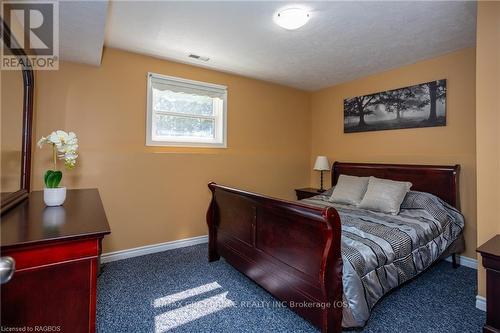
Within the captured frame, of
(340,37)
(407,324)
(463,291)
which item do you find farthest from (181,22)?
(463,291)

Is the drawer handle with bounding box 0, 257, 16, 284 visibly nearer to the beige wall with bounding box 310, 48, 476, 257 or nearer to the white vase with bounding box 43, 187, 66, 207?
the white vase with bounding box 43, 187, 66, 207

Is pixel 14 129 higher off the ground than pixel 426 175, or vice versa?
pixel 14 129

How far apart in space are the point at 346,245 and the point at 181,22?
2337 millimetres

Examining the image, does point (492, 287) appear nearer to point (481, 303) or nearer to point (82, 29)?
point (481, 303)

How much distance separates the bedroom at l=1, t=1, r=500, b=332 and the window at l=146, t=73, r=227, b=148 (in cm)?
4

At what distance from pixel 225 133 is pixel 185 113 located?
0.62 meters

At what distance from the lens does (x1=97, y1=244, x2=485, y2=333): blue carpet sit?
1.79 m

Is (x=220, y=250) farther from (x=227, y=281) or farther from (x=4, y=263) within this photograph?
(x=4, y=263)

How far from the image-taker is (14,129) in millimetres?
1710

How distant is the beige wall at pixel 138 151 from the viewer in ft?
8.71

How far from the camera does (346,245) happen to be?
1.79m

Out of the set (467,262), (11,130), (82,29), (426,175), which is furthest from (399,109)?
(11,130)

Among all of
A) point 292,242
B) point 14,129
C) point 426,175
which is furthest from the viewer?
point 426,175

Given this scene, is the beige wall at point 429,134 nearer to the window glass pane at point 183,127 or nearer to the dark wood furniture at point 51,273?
the window glass pane at point 183,127
